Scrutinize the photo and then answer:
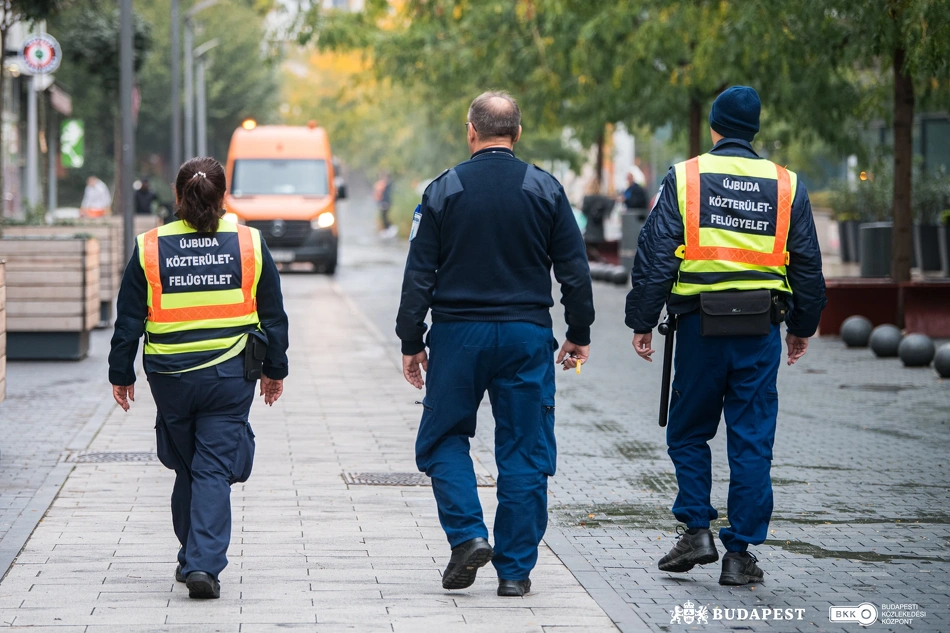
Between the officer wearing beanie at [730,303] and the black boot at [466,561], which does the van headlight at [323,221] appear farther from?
the black boot at [466,561]

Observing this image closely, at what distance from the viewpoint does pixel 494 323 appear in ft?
17.8

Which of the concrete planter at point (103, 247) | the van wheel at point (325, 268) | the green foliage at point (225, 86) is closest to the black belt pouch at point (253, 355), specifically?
the concrete planter at point (103, 247)

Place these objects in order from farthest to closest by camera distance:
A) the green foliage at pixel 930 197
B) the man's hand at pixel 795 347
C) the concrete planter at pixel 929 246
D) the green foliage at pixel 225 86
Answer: the green foliage at pixel 225 86 < the green foliage at pixel 930 197 < the concrete planter at pixel 929 246 < the man's hand at pixel 795 347

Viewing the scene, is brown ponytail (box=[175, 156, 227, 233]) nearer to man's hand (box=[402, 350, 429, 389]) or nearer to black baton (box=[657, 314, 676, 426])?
man's hand (box=[402, 350, 429, 389])

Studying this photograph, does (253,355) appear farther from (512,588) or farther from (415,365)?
(512,588)

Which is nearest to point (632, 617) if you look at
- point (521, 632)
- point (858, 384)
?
point (521, 632)

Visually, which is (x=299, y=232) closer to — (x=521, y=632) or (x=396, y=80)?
(x=396, y=80)

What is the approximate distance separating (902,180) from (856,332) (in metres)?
1.95

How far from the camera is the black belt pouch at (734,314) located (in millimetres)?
5633

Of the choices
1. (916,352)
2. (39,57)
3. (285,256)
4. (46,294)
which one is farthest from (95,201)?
(916,352)

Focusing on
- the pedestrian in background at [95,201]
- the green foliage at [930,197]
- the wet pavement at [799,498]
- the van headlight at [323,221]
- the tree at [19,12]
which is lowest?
the wet pavement at [799,498]

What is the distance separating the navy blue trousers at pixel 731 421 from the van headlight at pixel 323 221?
861 inches

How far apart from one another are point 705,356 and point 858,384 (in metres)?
7.04

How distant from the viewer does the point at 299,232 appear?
27.3m
